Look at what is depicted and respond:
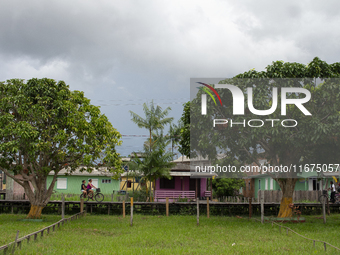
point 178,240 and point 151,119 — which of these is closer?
point 178,240

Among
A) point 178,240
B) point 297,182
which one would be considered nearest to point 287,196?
point 178,240

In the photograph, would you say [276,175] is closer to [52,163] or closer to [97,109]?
[97,109]

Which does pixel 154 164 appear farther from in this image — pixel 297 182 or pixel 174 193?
pixel 297 182

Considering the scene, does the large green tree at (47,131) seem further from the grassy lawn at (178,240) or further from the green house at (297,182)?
the green house at (297,182)

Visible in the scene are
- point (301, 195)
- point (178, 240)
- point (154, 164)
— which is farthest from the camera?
point (301, 195)

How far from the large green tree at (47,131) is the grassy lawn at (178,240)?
3477mm

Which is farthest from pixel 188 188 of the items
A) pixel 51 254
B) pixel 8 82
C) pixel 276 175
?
pixel 51 254

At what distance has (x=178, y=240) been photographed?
1340 cm

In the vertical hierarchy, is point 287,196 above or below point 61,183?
above

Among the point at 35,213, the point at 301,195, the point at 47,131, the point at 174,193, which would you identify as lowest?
the point at 35,213

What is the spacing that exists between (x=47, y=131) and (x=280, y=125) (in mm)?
11931

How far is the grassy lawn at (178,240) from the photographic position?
36.3 feet

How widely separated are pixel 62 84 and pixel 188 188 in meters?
18.0

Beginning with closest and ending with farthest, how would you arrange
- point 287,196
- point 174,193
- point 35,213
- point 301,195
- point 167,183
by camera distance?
point 35,213 < point 287,196 < point 301,195 < point 174,193 < point 167,183
